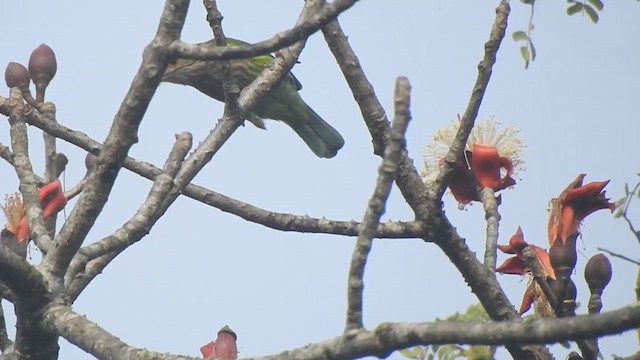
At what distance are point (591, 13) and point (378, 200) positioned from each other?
2098mm

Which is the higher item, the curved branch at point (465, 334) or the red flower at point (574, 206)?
the red flower at point (574, 206)

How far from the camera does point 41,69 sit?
4.08 metres

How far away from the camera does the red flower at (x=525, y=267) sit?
291 centimetres

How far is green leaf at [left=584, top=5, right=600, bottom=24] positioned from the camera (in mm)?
3584

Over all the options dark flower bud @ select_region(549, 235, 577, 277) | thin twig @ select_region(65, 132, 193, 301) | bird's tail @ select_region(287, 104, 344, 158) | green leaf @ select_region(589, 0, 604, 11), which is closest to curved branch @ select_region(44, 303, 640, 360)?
thin twig @ select_region(65, 132, 193, 301)

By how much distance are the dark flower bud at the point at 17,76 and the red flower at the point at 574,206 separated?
2.14 meters

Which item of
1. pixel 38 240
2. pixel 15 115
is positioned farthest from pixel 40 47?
pixel 38 240

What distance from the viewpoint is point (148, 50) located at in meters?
2.45

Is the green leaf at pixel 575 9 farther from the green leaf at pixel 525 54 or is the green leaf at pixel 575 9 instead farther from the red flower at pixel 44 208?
the red flower at pixel 44 208

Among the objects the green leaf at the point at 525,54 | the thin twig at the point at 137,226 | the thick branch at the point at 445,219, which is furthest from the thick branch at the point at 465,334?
the green leaf at the point at 525,54

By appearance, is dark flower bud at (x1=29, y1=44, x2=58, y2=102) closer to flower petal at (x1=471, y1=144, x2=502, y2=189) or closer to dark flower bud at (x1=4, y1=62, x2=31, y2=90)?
dark flower bud at (x1=4, y1=62, x2=31, y2=90)

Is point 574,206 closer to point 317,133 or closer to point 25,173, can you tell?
point 25,173

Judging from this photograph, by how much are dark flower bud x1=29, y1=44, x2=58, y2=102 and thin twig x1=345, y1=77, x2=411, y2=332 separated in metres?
2.53

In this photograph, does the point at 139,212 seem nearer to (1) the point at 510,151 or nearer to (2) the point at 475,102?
(2) the point at 475,102
